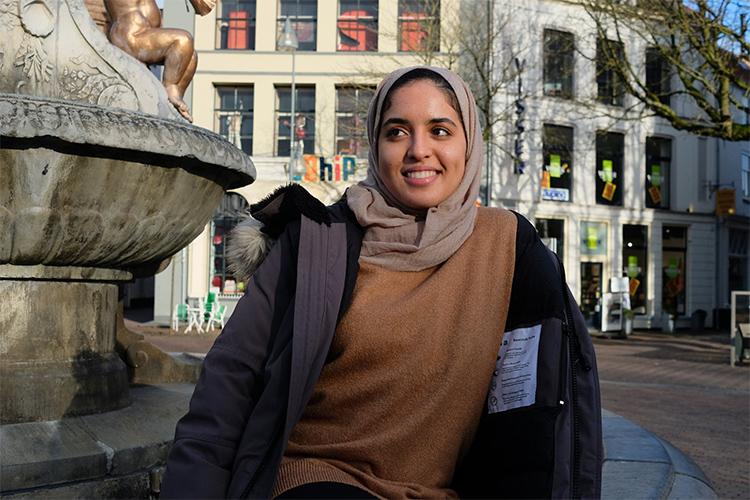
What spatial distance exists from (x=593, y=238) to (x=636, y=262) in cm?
200

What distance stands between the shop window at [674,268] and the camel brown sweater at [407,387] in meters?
25.3

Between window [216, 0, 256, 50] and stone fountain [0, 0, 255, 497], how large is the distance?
21020 millimetres

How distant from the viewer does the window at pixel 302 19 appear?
2361 centimetres

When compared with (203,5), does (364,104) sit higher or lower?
higher

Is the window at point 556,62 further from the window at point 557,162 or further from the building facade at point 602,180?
the window at point 557,162

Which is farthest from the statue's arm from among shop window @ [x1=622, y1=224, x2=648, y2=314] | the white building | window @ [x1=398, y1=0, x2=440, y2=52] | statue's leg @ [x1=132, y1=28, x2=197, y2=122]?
shop window @ [x1=622, y1=224, x2=648, y2=314]

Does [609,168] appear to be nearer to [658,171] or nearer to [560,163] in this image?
[560,163]

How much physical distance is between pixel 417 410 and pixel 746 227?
3029cm

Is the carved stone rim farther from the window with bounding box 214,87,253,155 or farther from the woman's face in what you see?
the window with bounding box 214,87,253,155

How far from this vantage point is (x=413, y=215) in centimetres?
209

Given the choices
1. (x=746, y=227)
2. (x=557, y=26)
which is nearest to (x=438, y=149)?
(x=557, y=26)

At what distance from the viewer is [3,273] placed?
10.2 ft

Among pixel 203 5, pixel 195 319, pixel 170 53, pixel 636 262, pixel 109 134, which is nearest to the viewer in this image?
pixel 109 134

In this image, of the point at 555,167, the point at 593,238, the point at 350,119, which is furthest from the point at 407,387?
Answer: the point at 593,238
